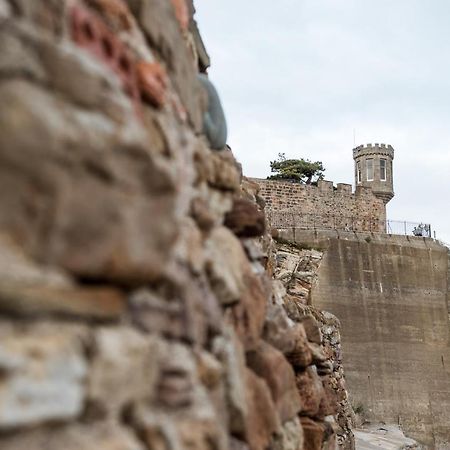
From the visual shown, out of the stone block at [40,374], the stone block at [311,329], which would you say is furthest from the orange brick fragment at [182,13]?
the stone block at [311,329]

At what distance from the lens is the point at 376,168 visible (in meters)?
34.9

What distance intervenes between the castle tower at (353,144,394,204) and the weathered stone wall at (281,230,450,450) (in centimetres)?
790

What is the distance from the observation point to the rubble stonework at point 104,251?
1.30m

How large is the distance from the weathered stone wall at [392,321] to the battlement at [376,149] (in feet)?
29.7

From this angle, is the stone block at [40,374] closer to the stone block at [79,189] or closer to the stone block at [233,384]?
the stone block at [79,189]

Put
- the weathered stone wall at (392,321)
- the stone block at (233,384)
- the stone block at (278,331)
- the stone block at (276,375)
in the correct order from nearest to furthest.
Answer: the stone block at (233,384)
the stone block at (276,375)
the stone block at (278,331)
the weathered stone wall at (392,321)

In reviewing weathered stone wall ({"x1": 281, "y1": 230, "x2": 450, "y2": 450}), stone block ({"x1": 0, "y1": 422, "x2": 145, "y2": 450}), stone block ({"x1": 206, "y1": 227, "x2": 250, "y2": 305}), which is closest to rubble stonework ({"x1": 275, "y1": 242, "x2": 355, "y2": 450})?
stone block ({"x1": 206, "y1": 227, "x2": 250, "y2": 305})

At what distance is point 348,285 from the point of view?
25.0 meters

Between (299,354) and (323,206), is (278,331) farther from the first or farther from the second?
(323,206)

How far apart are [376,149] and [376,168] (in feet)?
3.04

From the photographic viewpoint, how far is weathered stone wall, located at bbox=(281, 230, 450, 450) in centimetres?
2384

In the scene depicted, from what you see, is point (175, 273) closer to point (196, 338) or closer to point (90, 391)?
point (196, 338)

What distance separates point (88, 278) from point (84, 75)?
422mm

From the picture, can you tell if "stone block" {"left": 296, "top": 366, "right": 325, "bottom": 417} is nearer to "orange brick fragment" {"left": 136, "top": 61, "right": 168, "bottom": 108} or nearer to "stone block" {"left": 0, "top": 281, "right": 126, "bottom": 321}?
"orange brick fragment" {"left": 136, "top": 61, "right": 168, "bottom": 108}
